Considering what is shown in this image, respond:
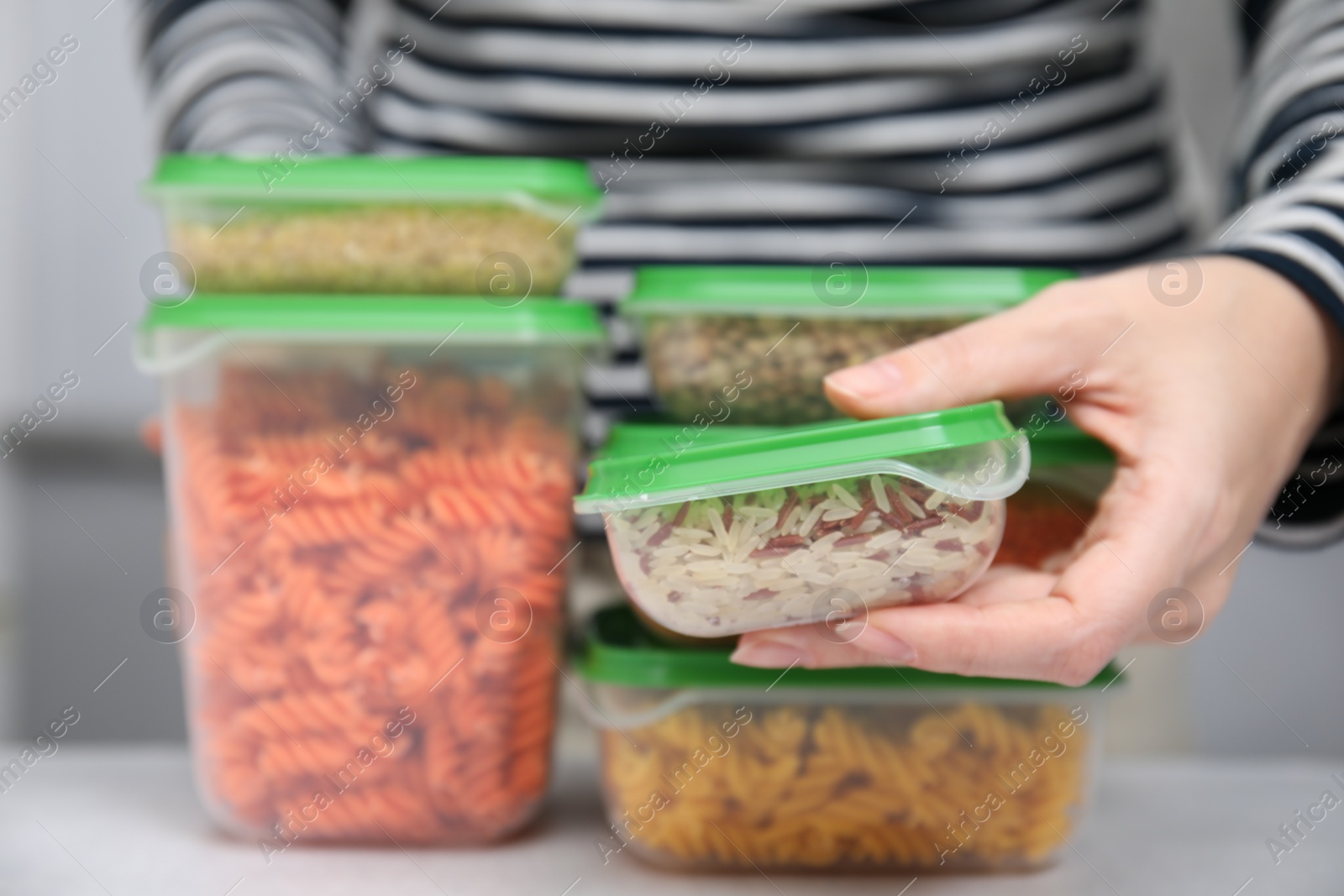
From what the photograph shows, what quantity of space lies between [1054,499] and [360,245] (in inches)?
15.8

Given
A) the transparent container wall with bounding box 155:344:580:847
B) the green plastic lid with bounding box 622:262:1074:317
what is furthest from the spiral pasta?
the green plastic lid with bounding box 622:262:1074:317

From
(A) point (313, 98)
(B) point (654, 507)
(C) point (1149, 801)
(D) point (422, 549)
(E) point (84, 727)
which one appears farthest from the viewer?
Result: (E) point (84, 727)

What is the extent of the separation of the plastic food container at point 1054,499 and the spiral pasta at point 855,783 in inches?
3.3

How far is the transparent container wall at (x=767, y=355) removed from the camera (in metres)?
0.58

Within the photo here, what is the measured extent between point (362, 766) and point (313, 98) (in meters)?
0.51

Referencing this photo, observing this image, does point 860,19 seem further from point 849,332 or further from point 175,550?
point 175,550

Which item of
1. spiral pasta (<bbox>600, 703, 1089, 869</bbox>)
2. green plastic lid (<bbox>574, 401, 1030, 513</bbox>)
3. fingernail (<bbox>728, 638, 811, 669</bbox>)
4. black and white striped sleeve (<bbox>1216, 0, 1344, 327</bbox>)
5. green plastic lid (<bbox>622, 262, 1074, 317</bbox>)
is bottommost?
spiral pasta (<bbox>600, 703, 1089, 869</bbox>)

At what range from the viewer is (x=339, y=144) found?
787mm

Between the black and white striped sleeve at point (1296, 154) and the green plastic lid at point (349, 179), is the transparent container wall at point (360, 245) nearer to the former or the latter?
the green plastic lid at point (349, 179)

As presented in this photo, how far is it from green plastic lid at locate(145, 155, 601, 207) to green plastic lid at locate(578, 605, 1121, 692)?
0.84ft

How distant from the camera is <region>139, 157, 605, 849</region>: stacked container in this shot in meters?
0.57

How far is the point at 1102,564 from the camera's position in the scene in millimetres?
494

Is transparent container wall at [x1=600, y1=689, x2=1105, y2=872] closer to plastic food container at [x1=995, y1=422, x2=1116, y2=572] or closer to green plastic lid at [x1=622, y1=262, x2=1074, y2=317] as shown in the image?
plastic food container at [x1=995, y1=422, x2=1116, y2=572]

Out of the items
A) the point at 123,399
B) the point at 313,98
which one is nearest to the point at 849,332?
the point at 313,98
